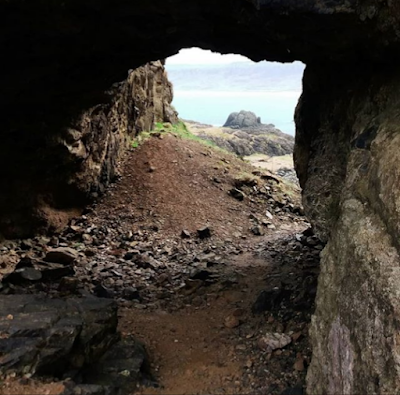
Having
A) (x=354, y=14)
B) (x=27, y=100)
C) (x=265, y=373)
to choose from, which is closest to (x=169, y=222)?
(x=27, y=100)

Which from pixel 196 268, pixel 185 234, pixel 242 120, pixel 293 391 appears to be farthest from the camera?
pixel 242 120

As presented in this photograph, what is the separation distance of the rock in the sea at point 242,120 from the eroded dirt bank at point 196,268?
31569 mm

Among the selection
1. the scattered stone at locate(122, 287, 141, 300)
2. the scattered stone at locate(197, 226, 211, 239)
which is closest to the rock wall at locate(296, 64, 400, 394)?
the scattered stone at locate(122, 287, 141, 300)

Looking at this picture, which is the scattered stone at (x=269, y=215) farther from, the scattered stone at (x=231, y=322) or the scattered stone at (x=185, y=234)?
the scattered stone at (x=231, y=322)

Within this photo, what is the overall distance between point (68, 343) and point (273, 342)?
2.86 meters

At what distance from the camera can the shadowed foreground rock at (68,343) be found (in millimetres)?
5000

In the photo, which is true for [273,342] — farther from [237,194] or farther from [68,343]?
[237,194]

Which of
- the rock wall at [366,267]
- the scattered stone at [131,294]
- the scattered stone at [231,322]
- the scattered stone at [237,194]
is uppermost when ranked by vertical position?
the rock wall at [366,267]

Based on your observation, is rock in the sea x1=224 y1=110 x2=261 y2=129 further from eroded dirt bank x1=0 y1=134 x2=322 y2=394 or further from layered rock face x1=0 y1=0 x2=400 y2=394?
layered rock face x1=0 y1=0 x2=400 y2=394

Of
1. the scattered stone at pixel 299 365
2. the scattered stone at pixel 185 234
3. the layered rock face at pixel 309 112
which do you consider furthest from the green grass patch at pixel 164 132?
the scattered stone at pixel 299 365

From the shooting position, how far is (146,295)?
29.9 ft

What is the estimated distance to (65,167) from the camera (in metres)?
12.7

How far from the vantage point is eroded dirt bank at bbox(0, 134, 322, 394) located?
6.08m

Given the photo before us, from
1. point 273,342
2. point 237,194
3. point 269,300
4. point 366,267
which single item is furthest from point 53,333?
point 237,194
